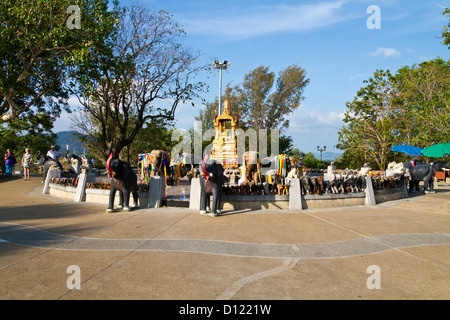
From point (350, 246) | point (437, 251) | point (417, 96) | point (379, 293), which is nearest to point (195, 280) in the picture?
point (379, 293)

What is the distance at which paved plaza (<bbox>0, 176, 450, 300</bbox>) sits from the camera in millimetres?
3797

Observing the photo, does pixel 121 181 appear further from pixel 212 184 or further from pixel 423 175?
pixel 423 175

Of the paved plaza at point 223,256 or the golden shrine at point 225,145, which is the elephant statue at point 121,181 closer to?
the paved plaza at point 223,256

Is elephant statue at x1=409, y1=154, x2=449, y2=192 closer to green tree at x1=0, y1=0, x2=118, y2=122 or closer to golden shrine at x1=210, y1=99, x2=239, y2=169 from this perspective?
golden shrine at x1=210, y1=99, x2=239, y2=169

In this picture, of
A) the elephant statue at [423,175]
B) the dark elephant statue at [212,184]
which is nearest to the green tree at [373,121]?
the elephant statue at [423,175]

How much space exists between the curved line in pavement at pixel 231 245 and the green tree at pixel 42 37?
11369 millimetres

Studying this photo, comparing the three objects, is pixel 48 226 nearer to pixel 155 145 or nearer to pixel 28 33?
pixel 28 33

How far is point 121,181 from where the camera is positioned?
9.37 m

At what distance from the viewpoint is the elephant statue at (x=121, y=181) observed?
9.20 m

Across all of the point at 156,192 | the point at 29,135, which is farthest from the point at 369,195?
the point at 29,135

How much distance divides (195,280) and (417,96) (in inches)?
1271

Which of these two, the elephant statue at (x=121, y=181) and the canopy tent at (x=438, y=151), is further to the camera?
the canopy tent at (x=438, y=151)

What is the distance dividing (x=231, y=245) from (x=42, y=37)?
15.7m

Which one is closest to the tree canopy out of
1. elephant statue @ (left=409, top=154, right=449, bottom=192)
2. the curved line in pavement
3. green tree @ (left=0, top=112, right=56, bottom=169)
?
elephant statue @ (left=409, top=154, right=449, bottom=192)
